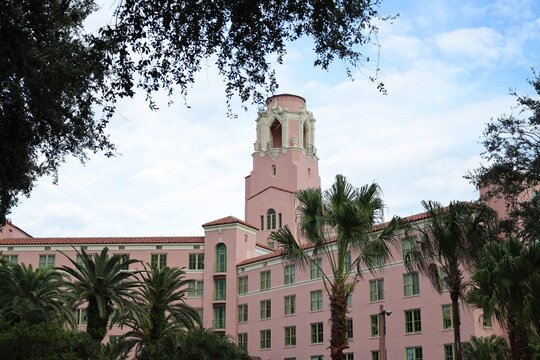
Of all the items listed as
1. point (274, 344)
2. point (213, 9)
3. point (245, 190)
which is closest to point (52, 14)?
point (213, 9)

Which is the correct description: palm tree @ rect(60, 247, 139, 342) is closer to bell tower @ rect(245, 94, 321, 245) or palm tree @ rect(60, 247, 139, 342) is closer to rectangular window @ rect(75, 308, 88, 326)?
rectangular window @ rect(75, 308, 88, 326)

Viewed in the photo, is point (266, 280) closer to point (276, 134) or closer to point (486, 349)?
point (276, 134)

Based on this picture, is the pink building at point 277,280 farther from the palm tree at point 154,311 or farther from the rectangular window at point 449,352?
the palm tree at point 154,311

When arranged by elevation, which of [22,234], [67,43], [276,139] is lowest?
[67,43]

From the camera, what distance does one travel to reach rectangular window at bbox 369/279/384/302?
56634mm

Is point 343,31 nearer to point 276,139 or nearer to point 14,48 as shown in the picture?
point 14,48

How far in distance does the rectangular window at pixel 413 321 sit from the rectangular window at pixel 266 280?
1555 centimetres

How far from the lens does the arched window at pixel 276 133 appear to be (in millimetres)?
83938

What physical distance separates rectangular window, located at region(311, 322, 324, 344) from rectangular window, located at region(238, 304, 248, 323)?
29.1 feet

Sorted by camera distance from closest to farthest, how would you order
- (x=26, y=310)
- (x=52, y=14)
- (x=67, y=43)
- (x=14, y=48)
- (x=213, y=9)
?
(x=213, y=9) < (x=14, y=48) < (x=52, y=14) < (x=67, y=43) < (x=26, y=310)

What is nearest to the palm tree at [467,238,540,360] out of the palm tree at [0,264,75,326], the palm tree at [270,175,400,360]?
the palm tree at [270,175,400,360]

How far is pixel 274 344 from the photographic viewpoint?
63.8 metres

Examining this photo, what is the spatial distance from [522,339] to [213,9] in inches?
698

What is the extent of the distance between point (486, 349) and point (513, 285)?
19172 mm
